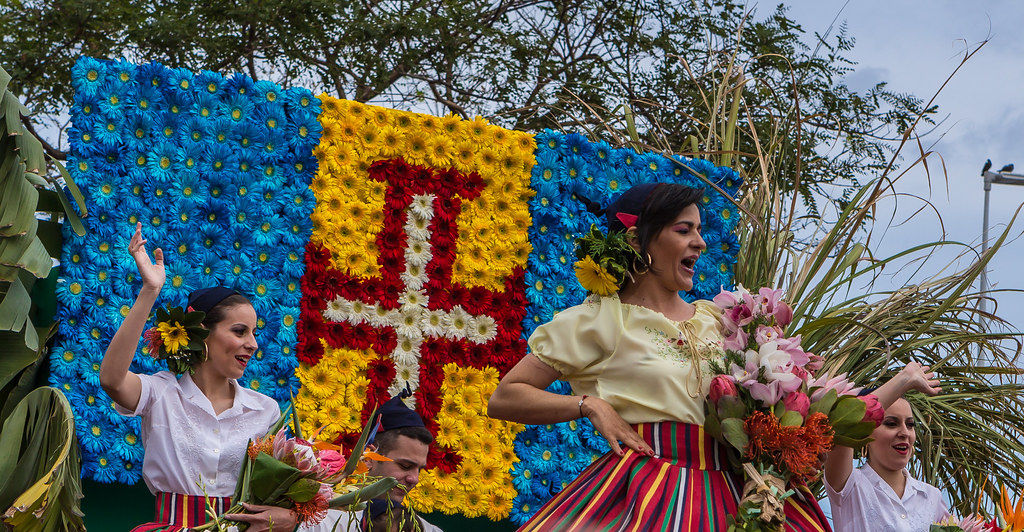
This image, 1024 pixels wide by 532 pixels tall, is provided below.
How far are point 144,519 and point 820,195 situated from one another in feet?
17.8

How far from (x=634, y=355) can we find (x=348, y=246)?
196 cm

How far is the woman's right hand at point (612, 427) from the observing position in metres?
2.77

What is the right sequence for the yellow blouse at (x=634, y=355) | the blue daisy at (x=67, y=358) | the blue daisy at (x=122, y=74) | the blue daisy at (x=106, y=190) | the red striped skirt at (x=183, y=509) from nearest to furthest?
1. the yellow blouse at (x=634, y=355)
2. the red striped skirt at (x=183, y=509)
3. the blue daisy at (x=67, y=358)
4. the blue daisy at (x=106, y=190)
5. the blue daisy at (x=122, y=74)

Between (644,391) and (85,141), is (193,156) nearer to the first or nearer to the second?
(85,141)

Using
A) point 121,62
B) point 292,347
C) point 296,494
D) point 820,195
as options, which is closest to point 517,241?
point 292,347

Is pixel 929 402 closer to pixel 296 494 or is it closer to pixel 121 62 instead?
pixel 296 494

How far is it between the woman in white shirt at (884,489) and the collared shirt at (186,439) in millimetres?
2061

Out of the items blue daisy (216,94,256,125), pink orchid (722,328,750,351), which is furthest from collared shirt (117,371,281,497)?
pink orchid (722,328,750,351)

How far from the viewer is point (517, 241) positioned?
4922mm

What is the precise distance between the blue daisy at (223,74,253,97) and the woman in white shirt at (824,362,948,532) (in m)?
2.68

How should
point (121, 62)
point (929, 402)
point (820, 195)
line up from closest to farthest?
point (121, 62)
point (929, 402)
point (820, 195)

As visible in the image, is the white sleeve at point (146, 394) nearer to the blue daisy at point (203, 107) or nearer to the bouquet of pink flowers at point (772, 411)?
the blue daisy at point (203, 107)

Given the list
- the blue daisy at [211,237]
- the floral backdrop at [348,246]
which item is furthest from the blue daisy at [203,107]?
the blue daisy at [211,237]

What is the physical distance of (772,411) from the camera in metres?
2.78
